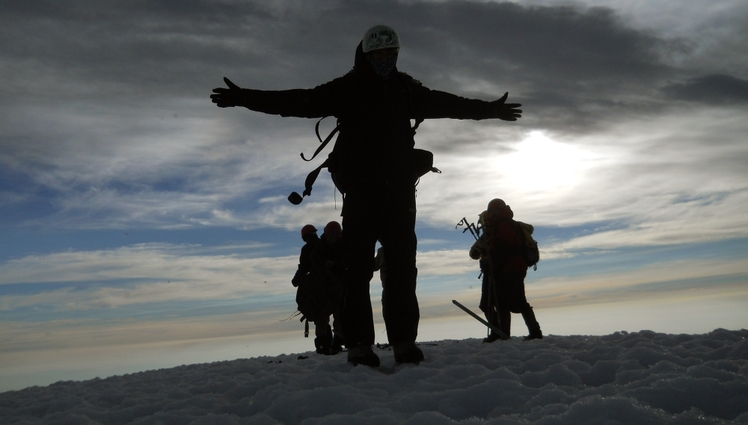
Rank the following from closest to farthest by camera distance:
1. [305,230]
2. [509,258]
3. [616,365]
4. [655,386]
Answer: [655,386], [616,365], [509,258], [305,230]

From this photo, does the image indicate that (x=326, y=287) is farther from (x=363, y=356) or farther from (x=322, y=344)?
(x=363, y=356)

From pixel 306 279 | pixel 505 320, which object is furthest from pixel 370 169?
pixel 306 279

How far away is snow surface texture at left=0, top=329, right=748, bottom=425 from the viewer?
353 centimetres

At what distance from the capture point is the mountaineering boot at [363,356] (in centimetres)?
575

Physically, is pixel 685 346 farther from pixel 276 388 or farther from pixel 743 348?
pixel 276 388

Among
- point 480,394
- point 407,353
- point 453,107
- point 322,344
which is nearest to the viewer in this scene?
point 480,394

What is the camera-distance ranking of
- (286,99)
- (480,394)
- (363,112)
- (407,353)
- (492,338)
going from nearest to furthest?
(480,394)
(407,353)
(286,99)
(363,112)
(492,338)

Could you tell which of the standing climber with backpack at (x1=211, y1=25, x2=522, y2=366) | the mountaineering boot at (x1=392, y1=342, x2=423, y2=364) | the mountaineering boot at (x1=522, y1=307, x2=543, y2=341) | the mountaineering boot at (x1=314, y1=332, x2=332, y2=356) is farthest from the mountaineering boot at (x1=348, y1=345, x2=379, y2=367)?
the mountaineering boot at (x1=314, y1=332, x2=332, y2=356)

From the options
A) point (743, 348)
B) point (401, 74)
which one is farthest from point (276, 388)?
point (743, 348)

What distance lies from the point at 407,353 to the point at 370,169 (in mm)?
1887

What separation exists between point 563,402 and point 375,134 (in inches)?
128

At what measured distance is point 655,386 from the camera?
12.4 feet

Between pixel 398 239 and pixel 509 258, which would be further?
pixel 509 258

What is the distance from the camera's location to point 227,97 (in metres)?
5.79
